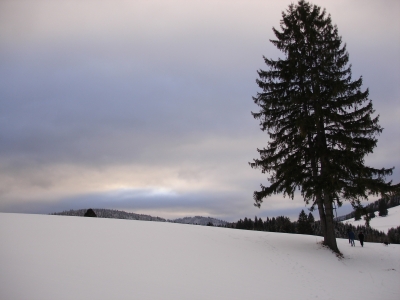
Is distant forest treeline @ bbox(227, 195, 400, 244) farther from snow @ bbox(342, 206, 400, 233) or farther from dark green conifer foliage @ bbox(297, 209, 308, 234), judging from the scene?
snow @ bbox(342, 206, 400, 233)

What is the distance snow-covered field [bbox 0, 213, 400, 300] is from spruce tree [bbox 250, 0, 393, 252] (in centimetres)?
382

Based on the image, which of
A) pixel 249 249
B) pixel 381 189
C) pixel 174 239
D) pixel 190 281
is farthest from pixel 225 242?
pixel 381 189

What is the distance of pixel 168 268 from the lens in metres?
11.2

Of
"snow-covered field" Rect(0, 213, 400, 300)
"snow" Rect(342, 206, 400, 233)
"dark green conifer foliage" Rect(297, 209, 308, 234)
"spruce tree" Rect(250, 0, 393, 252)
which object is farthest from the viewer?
"snow" Rect(342, 206, 400, 233)

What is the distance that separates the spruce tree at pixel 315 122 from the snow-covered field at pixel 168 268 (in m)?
3.82

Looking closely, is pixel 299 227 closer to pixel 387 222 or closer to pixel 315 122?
pixel 315 122

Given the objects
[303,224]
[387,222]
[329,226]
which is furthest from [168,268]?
[387,222]

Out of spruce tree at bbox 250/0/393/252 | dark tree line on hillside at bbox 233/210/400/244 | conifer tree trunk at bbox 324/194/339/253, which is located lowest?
dark tree line on hillside at bbox 233/210/400/244

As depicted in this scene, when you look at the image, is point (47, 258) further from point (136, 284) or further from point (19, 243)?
point (136, 284)

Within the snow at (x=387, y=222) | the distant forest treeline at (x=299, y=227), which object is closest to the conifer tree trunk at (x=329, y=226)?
the distant forest treeline at (x=299, y=227)

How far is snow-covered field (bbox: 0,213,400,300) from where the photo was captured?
28.7 ft

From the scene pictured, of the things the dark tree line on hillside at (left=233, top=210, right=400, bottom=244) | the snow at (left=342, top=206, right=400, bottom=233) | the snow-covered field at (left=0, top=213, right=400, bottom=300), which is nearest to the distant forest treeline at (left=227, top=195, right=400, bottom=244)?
the dark tree line on hillside at (left=233, top=210, right=400, bottom=244)

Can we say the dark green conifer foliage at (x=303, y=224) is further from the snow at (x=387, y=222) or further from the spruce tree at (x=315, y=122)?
the snow at (x=387, y=222)

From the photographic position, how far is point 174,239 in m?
16.5
